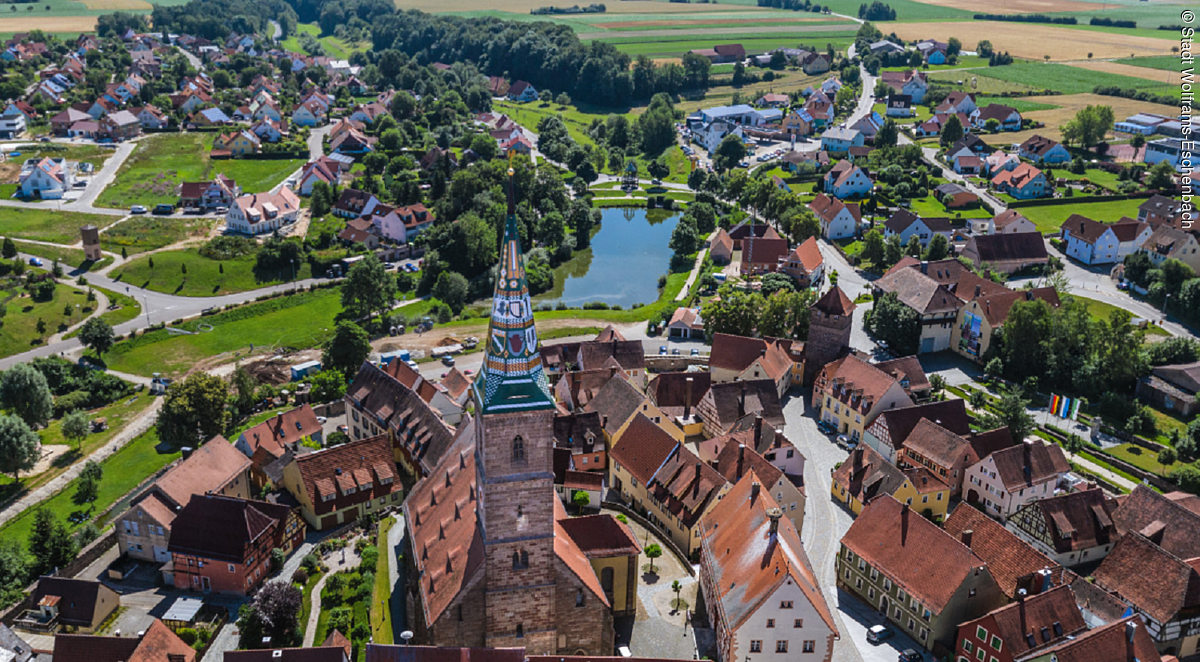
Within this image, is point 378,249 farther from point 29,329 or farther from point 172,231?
point 29,329

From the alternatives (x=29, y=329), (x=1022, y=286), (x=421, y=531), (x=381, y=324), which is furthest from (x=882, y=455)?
(x=29, y=329)

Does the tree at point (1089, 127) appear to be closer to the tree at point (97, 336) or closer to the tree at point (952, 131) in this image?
the tree at point (952, 131)

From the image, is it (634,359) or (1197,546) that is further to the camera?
(634,359)

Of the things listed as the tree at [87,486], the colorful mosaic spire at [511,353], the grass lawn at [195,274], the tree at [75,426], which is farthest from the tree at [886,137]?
the tree at [87,486]

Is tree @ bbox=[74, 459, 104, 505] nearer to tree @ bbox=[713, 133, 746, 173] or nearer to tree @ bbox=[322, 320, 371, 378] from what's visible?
tree @ bbox=[322, 320, 371, 378]

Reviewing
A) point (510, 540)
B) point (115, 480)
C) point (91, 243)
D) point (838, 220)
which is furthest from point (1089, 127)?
point (115, 480)

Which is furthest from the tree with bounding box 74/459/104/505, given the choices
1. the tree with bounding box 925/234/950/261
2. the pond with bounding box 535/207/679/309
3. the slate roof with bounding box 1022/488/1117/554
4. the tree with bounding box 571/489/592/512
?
the tree with bounding box 925/234/950/261

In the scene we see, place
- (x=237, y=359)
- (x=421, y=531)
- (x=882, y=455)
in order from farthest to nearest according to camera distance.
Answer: (x=237, y=359) < (x=882, y=455) < (x=421, y=531)
